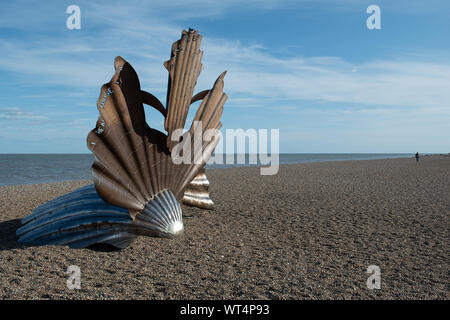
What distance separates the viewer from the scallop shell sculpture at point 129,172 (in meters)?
5.88

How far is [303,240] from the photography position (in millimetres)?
7391

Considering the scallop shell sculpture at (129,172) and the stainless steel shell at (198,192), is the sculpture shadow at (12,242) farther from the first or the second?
the stainless steel shell at (198,192)

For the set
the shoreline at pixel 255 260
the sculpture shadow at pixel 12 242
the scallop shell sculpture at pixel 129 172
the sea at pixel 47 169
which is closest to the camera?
the shoreline at pixel 255 260

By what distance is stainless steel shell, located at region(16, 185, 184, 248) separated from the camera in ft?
21.3

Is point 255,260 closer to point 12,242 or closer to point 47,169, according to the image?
point 12,242

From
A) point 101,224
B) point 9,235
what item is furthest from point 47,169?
point 101,224

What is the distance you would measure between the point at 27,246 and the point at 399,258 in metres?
6.48

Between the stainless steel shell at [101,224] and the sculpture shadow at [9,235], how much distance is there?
0.17 meters

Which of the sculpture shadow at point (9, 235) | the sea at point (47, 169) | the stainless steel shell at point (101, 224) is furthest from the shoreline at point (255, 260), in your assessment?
the sea at point (47, 169)

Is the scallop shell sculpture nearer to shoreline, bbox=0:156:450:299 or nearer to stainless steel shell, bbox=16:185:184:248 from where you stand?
stainless steel shell, bbox=16:185:184:248

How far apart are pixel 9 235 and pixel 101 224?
235 centimetres

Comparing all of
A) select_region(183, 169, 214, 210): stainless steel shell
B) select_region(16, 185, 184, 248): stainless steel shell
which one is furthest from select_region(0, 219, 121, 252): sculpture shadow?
select_region(183, 169, 214, 210): stainless steel shell

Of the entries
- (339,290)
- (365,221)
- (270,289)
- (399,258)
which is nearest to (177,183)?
(270,289)

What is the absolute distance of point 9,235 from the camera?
741 centimetres
